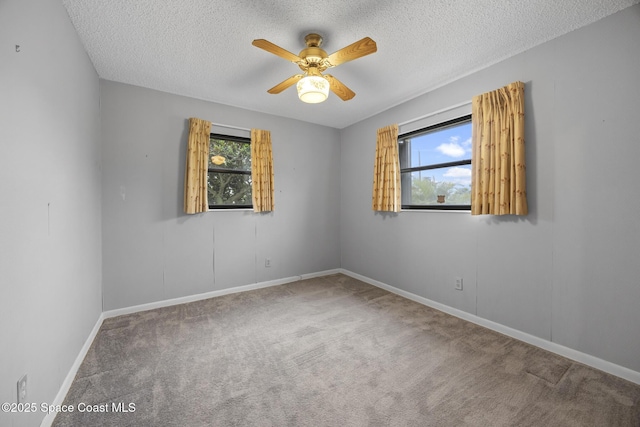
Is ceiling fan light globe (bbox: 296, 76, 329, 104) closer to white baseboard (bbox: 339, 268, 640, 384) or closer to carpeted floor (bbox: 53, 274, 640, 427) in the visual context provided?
carpeted floor (bbox: 53, 274, 640, 427)

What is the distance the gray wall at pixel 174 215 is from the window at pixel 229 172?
0.65ft

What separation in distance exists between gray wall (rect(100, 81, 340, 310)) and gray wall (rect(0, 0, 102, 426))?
0.66 meters

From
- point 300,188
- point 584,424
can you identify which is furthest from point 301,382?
point 300,188

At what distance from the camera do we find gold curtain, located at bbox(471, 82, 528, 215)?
2.28 metres

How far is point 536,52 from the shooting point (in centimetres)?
226

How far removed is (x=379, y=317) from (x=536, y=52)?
292cm

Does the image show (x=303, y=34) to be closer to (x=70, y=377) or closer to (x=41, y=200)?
(x=41, y=200)

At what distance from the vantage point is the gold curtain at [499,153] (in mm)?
2283

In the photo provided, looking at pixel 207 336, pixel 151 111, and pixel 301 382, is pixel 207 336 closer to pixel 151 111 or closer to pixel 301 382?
pixel 301 382

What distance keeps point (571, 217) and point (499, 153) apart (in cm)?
77

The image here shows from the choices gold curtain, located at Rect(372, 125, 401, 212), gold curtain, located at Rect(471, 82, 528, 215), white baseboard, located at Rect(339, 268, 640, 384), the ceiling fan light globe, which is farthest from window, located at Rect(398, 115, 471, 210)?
the ceiling fan light globe

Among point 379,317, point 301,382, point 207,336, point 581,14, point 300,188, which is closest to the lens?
point 301,382

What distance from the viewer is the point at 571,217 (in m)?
2.06

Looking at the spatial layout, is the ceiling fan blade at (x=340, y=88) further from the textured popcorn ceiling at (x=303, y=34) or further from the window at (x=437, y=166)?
the window at (x=437, y=166)
